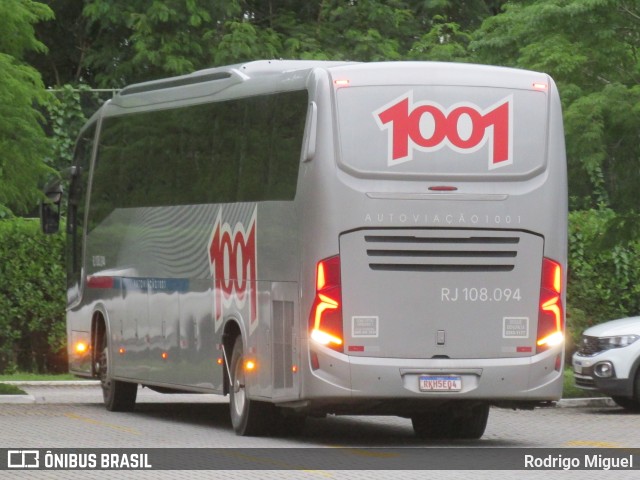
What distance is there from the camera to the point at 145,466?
561 inches

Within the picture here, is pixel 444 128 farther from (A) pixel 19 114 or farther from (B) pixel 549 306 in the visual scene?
(A) pixel 19 114

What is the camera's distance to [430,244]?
53.5ft

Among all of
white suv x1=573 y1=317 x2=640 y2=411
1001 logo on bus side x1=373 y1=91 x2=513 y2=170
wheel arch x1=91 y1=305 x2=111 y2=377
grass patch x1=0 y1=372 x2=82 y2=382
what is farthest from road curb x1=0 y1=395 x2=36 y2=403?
1001 logo on bus side x1=373 y1=91 x2=513 y2=170

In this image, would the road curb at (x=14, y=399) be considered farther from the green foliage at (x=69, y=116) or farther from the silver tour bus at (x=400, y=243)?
the green foliage at (x=69, y=116)

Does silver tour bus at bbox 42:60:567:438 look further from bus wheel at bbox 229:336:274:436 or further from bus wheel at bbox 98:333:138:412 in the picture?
bus wheel at bbox 98:333:138:412

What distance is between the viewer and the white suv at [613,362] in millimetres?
22328

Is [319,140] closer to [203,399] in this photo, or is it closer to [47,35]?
[203,399]

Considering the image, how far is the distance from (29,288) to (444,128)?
16.1 metres

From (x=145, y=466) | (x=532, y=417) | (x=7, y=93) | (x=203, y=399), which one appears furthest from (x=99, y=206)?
(x=145, y=466)

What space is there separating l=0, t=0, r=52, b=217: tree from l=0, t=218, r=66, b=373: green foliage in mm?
7202

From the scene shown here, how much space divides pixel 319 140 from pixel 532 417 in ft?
23.3

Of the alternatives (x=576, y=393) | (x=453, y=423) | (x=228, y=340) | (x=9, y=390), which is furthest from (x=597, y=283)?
(x=228, y=340)

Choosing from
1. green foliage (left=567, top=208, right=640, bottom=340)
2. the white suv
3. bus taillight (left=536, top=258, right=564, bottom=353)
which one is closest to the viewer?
bus taillight (left=536, top=258, right=564, bottom=353)

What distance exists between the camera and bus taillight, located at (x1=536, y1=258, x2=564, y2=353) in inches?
654
